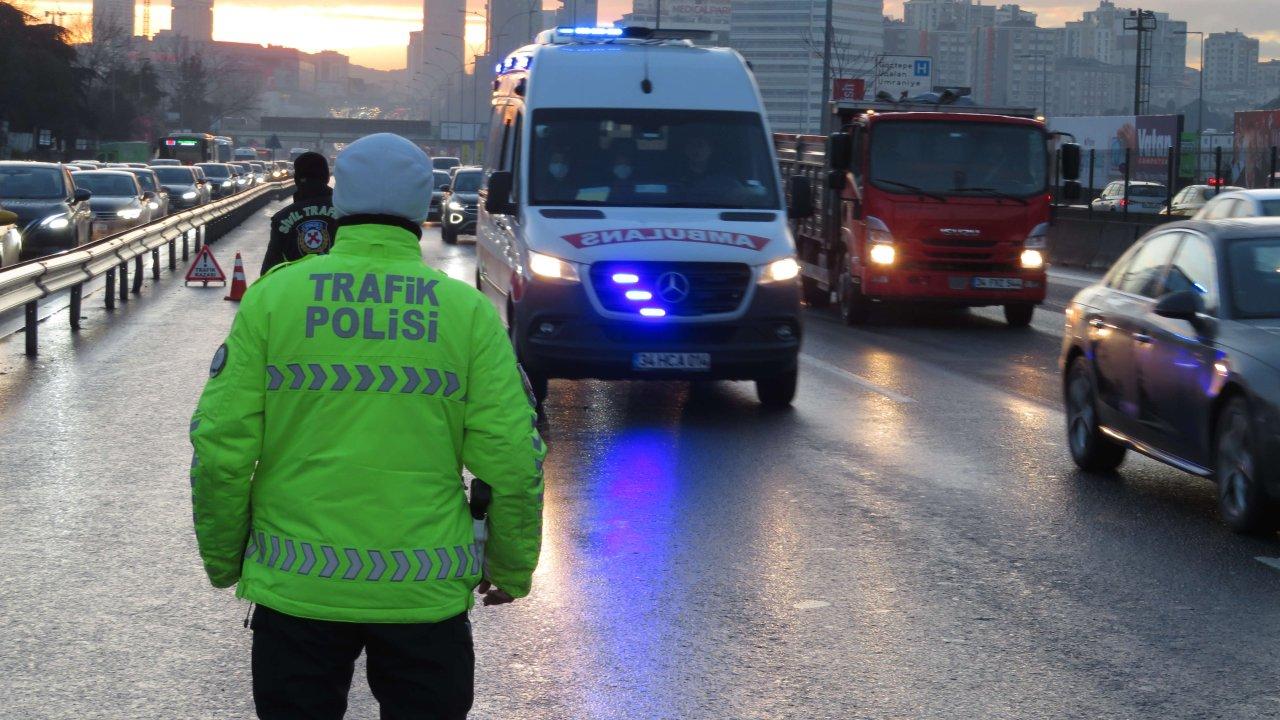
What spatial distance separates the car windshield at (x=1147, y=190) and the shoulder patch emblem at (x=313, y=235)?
44.6 metres

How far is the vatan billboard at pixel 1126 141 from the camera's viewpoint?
54031mm

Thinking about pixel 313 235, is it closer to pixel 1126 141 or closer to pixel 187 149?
pixel 1126 141

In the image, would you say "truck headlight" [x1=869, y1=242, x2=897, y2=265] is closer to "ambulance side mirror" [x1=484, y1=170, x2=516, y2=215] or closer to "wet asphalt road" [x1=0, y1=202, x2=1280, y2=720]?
"wet asphalt road" [x1=0, y1=202, x2=1280, y2=720]

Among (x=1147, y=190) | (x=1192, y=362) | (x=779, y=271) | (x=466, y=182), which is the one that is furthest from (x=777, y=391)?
(x=1147, y=190)

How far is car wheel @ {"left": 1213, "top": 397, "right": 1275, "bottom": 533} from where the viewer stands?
8133 mm

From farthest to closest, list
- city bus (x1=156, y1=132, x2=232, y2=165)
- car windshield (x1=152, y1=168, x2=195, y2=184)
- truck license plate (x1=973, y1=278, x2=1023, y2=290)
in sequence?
city bus (x1=156, y1=132, x2=232, y2=165)
car windshield (x1=152, y1=168, x2=195, y2=184)
truck license plate (x1=973, y1=278, x2=1023, y2=290)

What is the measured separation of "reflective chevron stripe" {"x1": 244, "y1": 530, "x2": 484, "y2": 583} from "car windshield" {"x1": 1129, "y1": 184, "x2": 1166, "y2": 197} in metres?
50.3

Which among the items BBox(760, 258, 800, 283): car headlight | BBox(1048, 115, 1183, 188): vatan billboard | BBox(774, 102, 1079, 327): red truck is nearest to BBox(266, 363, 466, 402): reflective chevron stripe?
BBox(760, 258, 800, 283): car headlight

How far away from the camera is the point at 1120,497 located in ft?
31.2

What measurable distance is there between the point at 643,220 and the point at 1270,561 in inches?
227

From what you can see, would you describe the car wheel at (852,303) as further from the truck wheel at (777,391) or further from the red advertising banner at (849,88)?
the red advertising banner at (849,88)

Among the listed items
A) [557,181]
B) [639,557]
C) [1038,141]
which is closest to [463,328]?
[639,557]

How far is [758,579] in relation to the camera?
7.35 metres

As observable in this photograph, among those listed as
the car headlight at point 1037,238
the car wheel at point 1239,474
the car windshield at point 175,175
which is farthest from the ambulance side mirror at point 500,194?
the car windshield at point 175,175
